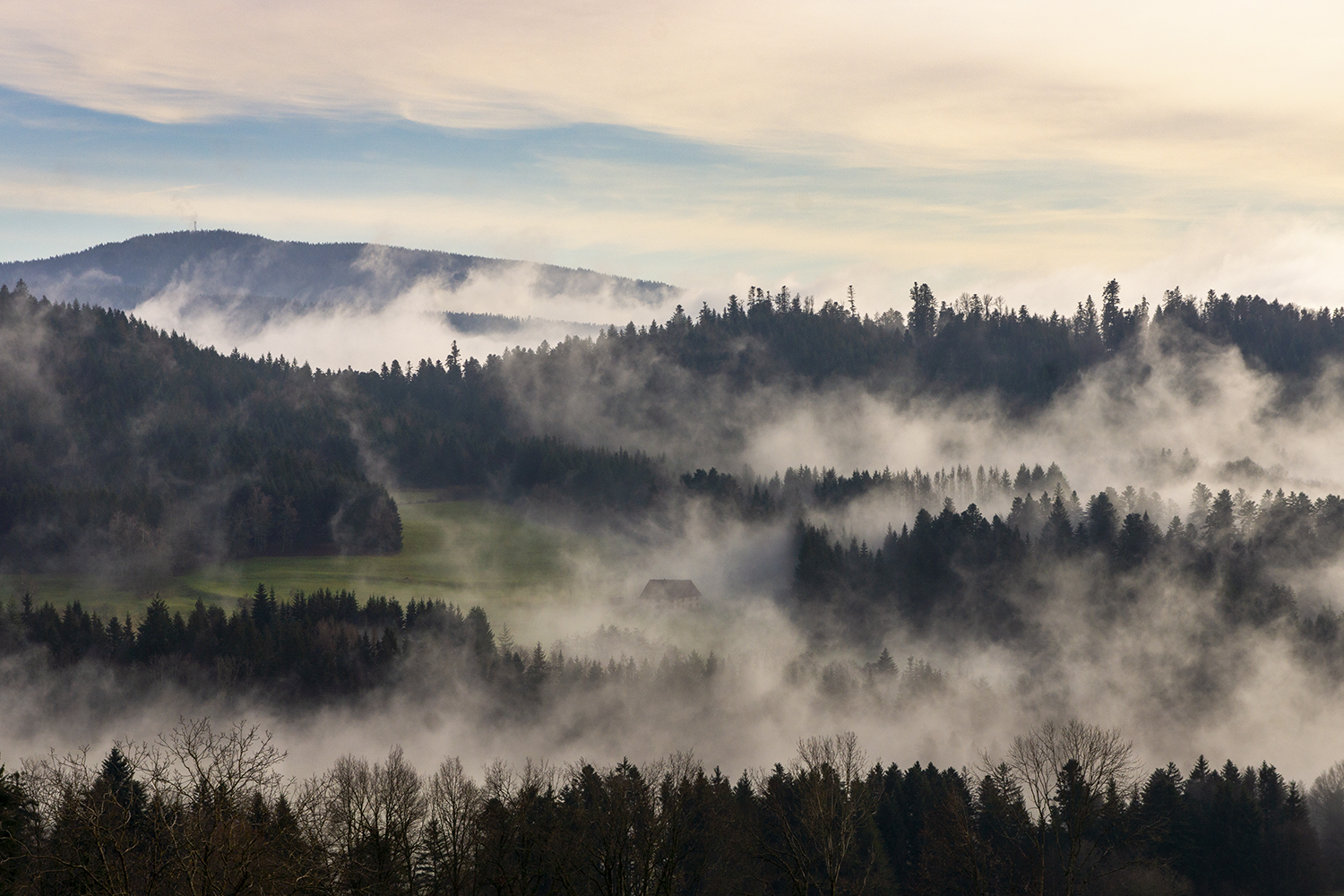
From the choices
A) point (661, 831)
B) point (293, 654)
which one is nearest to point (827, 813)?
point (661, 831)

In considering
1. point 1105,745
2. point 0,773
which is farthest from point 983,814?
point 0,773

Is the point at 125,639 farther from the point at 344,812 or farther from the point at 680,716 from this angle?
the point at 344,812

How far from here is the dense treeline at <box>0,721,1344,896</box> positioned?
43.9 meters

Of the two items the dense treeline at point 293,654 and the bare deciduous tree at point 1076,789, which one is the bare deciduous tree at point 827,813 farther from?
the dense treeline at point 293,654

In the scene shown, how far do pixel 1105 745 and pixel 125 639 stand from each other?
167 metres

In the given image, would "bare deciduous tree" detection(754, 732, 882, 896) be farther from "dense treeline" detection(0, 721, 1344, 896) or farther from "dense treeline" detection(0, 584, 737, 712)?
"dense treeline" detection(0, 584, 737, 712)

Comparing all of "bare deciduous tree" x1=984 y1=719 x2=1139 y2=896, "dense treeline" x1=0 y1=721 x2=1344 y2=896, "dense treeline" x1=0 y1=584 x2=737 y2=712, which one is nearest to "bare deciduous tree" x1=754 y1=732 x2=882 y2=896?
"dense treeline" x1=0 y1=721 x2=1344 y2=896

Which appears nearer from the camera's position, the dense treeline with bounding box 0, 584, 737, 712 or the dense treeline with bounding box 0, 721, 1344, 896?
the dense treeline with bounding box 0, 721, 1344, 896

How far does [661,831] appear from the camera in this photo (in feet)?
200

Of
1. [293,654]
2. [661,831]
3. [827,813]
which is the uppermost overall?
[827,813]

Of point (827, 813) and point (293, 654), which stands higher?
point (827, 813)

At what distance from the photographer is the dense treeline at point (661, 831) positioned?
43.9 metres

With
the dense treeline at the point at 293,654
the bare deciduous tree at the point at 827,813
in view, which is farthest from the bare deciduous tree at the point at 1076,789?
the dense treeline at the point at 293,654

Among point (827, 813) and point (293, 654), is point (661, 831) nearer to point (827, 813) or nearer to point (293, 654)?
point (827, 813)
